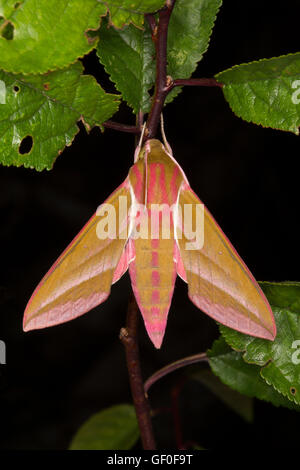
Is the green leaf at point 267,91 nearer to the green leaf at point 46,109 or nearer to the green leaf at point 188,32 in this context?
the green leaf at point 188,32

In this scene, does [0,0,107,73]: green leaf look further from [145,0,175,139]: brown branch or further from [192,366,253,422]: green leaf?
[192,366,253,422]: green leaf

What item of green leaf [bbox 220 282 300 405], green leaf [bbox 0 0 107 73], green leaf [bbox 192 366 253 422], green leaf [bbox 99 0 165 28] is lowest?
green leaf [bbox 192 366 253 422]

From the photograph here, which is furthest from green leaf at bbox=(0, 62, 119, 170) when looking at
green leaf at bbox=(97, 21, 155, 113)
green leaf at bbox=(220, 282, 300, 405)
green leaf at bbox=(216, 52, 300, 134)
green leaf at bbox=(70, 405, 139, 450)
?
green leaf at bbox=(70, 405, 139, 450)

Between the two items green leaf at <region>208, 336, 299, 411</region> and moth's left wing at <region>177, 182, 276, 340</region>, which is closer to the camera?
moth's left wing at <region>177, 182, 276, 340</region>

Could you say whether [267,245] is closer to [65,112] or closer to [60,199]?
[60,199]

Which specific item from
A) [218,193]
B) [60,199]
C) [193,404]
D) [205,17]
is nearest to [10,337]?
[60,199]

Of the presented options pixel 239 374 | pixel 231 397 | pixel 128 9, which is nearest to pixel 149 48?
pixel 128 9
